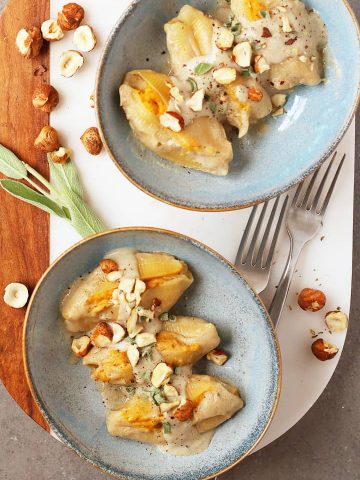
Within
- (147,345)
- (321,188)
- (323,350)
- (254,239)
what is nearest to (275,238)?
(254,239)

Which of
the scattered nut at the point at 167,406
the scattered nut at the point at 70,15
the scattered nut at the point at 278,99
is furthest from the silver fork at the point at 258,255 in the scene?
the scattered nut at the point at 70,15

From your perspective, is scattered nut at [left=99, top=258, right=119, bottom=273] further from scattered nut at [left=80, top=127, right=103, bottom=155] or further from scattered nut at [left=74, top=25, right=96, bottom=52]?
scattered nut at [left=74, top=25, right=96, bottom=52]

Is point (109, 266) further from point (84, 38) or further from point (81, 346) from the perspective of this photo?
point (84, 38)

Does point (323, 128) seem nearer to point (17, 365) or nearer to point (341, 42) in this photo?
point (341, 42)

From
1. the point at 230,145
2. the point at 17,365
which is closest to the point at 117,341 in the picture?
the point at 17,365

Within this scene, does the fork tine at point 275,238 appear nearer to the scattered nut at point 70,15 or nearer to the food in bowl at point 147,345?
the food in bowl at point 147,345
